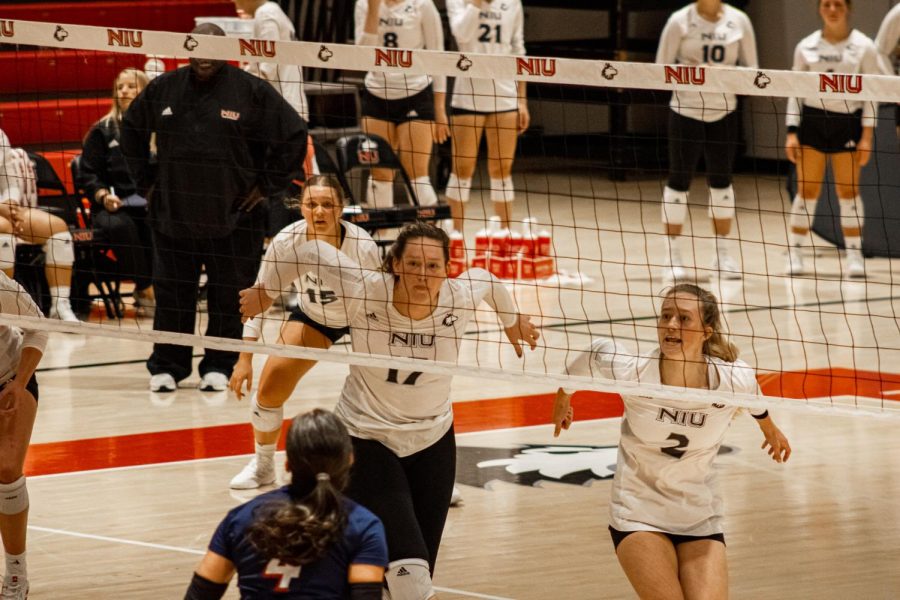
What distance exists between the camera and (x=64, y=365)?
9.21 metres

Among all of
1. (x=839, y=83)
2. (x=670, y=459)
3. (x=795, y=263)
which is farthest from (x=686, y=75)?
(x=795, y=263)

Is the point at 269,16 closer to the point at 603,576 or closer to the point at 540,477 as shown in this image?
the point at 540,477

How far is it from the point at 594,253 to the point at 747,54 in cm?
251

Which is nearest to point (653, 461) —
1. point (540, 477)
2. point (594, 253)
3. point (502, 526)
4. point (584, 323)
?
point (502, 526)

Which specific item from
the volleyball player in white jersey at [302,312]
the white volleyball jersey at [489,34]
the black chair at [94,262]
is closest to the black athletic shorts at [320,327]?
the volleyball player in white jersey at [302,312]

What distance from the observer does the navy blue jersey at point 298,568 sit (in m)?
3.47

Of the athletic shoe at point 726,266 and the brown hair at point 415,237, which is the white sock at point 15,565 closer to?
the brown hair at point 415,237

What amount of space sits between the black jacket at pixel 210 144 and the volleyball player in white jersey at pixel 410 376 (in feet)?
8.20

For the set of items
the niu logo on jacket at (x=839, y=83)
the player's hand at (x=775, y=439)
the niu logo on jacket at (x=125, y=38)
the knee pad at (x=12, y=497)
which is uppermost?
the niu logo on jacket at (x=125, y=38)

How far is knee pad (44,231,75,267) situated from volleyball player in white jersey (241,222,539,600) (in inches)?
179

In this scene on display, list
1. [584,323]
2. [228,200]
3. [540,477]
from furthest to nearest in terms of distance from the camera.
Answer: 1. [584,323]
2. [228,200]
3. [540,477]

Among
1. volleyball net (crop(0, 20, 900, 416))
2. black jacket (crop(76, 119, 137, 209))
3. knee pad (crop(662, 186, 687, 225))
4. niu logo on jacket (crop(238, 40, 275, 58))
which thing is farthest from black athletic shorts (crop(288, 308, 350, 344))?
knee pad (crop(662, 186, 687, 225))

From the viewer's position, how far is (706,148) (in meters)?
10.8

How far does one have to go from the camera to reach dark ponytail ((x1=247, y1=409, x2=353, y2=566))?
3.45 meters
